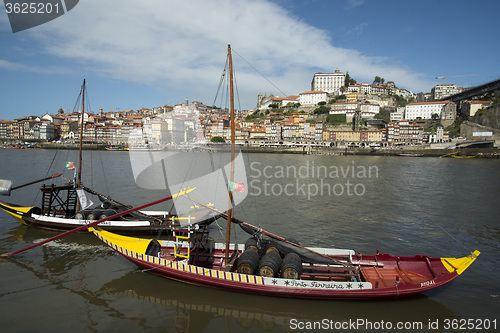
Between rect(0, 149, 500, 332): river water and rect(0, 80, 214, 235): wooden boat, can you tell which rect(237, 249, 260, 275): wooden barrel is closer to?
rect(0, 149, 500, 332): river water

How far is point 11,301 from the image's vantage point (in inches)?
279

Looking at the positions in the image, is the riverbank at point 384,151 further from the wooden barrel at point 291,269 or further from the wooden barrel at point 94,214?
the wooden barrel at point 291,269

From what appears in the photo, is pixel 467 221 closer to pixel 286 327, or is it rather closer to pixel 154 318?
pixel 286 327

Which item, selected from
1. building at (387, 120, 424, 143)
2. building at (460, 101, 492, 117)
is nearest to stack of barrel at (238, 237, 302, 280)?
building at (387, 120, 424, 143)

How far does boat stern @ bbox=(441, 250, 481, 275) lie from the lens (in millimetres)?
7168

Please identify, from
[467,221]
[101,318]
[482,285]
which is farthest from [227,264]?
[467,221]

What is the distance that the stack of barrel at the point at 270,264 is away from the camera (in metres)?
7.16

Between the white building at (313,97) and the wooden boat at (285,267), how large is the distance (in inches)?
4078

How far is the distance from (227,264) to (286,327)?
2.14 m

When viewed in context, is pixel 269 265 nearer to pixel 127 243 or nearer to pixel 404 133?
pixel 127 243

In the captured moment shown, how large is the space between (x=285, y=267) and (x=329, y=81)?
117610 mm

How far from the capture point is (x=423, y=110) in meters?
96.6

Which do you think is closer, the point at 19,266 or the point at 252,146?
the point at 19,266

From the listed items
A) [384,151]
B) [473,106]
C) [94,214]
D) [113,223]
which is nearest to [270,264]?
[113,223]
